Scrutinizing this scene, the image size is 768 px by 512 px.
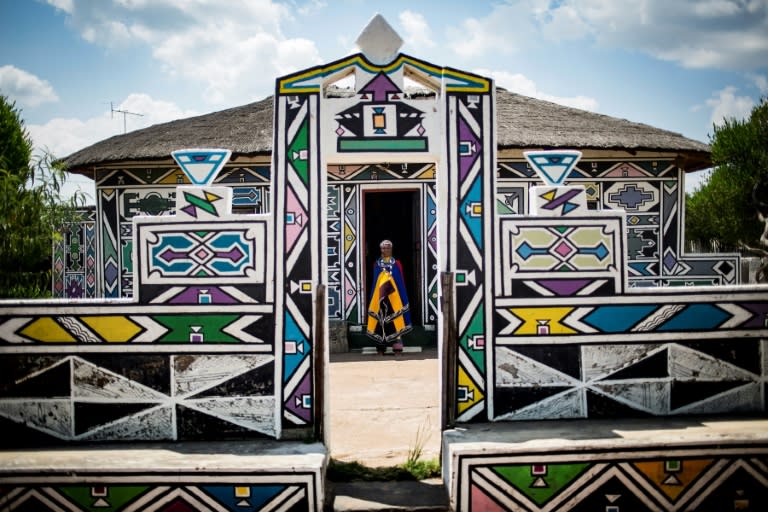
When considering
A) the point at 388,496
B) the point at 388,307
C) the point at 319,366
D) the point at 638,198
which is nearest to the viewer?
the point at 388,496

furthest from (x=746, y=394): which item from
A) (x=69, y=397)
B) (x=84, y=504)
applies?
(x=69, y=397)

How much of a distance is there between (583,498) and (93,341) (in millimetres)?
3440

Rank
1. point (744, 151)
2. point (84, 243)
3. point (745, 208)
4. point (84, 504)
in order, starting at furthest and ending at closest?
1. point (745, 208)
2. point (744, 151)
3. point (84, 243)
4. point (84, 504)

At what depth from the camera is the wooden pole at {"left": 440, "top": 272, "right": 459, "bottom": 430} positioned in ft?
13.1

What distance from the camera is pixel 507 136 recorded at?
29.5ft

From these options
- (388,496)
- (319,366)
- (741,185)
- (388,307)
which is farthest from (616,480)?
(741,185)

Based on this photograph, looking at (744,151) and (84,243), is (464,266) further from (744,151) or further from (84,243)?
(744,151)

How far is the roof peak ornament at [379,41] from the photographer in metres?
4.12

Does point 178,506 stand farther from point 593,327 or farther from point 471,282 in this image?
point 593,327

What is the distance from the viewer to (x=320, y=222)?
402 cm

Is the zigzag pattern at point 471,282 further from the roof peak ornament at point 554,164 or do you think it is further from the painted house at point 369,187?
the painted house at point 369,187

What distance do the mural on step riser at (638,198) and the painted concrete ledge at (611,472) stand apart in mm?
5734

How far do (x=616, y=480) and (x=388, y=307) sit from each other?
585 cm

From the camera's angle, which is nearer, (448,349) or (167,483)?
(167,483)
